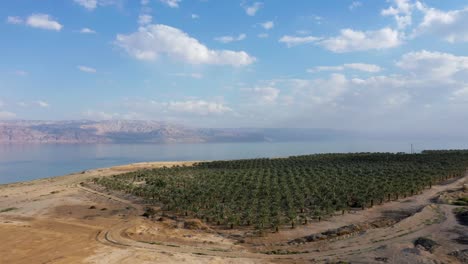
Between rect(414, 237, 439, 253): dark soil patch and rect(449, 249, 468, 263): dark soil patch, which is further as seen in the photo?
rect(414, 237, 439, 253): dark soil patch

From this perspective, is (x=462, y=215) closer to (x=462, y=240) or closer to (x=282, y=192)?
(x=462, y=240)

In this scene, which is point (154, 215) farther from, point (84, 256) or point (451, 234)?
point (451, 234)

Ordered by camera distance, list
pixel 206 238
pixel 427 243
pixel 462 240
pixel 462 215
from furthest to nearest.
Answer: pixel 462 215 → pixel 206 238 → pixel 462 240 → pixel 427 243

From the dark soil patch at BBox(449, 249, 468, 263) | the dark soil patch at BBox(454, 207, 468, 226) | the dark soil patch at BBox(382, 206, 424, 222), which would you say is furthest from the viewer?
the dark soil patch at BBox(382, 206, 424, 222)

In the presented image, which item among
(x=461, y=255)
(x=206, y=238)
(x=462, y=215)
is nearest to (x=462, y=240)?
A: (x=461, y=255)

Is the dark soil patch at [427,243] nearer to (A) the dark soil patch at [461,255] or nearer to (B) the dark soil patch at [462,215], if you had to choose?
(A) the dark soil patch at [461,255]

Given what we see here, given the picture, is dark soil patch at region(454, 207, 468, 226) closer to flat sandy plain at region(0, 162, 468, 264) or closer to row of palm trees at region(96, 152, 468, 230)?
flat sandy plain at region(0, 162, 468, 264)

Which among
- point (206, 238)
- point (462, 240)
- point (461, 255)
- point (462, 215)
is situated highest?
point (462, 215)

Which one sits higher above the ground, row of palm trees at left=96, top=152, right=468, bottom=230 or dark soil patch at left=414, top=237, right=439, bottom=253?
row of palm trees at left=96, top=152, right=468, bottom=230

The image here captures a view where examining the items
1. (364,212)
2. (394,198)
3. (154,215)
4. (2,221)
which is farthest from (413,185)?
(2,221)

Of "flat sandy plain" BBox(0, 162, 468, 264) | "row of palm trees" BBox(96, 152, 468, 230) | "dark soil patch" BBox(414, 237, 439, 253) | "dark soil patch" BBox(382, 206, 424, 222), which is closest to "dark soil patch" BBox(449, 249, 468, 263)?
"flat sandy plain" BBox(0, 162, 468, 264)
